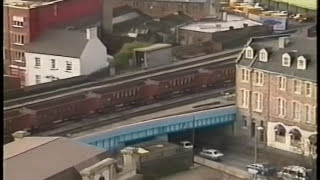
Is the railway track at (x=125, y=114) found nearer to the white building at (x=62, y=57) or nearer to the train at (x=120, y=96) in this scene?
the train at (x=120, y=96)

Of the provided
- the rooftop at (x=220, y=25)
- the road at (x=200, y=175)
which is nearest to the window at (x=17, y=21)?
the rooftop at (x=220, y=25)

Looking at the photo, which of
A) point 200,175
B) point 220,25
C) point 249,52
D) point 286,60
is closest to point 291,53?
point 286,60

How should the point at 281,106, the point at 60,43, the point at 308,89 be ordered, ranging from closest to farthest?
the point at 308,89 → the point at 281,106 → the point at 60,43

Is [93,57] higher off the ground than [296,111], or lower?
higher

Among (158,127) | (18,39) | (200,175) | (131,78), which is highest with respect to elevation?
(18,39)

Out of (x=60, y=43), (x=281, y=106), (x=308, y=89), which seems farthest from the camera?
(x=60, y=43)

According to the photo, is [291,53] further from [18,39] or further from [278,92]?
[18,39]

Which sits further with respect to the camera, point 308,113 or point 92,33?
point 92,33
